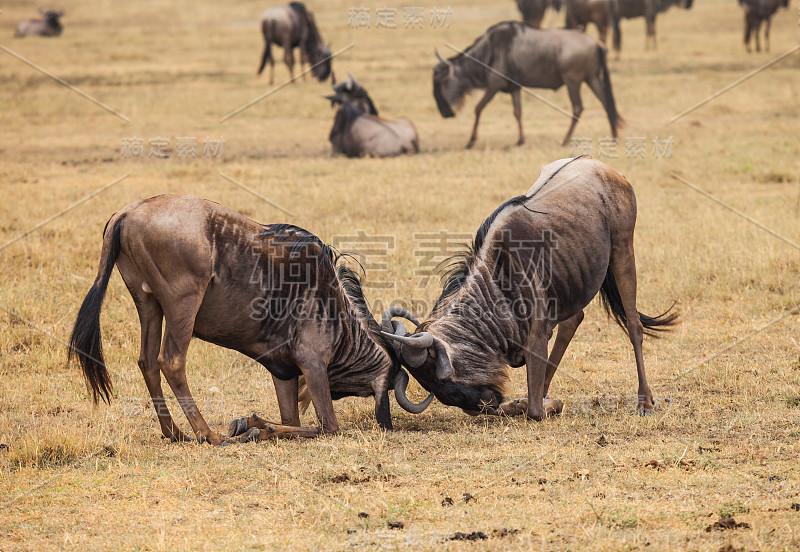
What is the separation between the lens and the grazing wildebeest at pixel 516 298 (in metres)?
5.46

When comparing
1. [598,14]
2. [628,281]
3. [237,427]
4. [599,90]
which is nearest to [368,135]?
[599,90]

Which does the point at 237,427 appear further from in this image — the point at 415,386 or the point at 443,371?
the point at 415,386

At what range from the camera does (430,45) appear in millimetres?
25453

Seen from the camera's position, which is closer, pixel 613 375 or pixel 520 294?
pixel 520 294

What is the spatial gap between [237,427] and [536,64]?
11266 millimetres

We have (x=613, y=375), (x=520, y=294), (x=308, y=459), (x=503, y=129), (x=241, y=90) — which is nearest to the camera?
(x=308, y=459)

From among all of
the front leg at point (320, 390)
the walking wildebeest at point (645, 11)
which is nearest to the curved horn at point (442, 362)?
the front leg at point (320, 390)

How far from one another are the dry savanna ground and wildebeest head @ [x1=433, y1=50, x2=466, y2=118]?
534 mm

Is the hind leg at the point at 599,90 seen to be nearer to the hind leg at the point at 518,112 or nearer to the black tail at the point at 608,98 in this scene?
the black tail at the point at 608,98

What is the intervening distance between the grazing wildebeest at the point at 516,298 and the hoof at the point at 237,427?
98cm

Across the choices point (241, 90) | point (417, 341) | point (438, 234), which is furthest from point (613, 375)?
point (241, 90)

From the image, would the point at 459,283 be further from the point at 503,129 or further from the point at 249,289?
the point at 503,129

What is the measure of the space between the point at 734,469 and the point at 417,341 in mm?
1801

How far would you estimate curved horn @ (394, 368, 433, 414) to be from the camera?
17.6 feet
